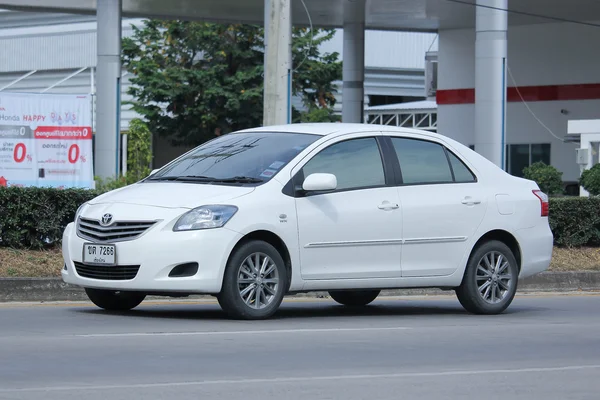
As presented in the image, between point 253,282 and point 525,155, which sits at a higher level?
point 525,155

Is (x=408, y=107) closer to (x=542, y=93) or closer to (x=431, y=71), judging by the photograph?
(x=431, y=71)

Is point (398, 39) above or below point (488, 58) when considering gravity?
above

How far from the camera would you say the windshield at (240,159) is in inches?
433

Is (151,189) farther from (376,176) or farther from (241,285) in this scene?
(376,176)

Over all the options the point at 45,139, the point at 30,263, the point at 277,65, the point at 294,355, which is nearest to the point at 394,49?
the point at 45,139

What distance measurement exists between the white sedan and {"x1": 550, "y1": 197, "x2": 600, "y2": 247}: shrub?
512cm

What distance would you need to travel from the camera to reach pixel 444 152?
12.2 m

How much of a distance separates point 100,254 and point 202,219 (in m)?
0.95

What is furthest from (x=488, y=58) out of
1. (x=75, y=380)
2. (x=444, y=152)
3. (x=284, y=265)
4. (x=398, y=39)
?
(x=398, y=39)

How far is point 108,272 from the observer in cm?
1053

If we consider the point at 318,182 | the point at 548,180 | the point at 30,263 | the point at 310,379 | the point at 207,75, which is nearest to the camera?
the point at 310,379

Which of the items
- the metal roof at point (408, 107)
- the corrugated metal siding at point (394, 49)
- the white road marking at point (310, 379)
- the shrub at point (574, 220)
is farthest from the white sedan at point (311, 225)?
the corrugated metal siding at point (394, 49)

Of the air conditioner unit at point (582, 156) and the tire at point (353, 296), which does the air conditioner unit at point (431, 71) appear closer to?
the air conditioner unit at point (582, 156)

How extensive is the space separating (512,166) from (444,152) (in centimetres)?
2782
